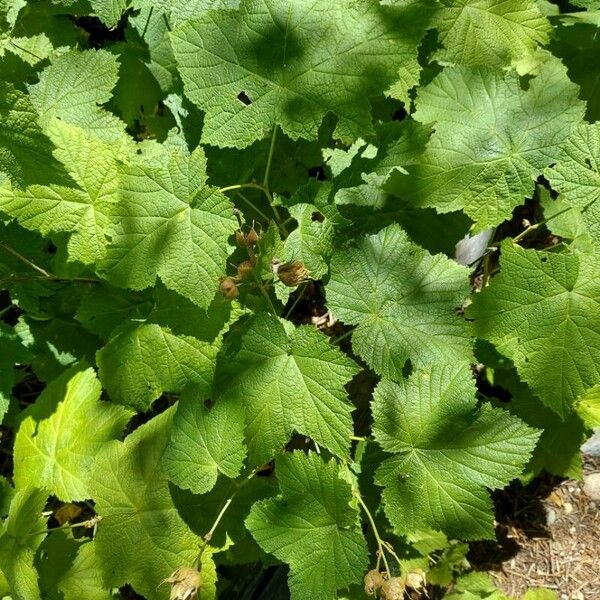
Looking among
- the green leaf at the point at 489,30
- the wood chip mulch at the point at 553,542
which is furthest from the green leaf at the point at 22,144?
the wood chip mulch at the point at 553,542

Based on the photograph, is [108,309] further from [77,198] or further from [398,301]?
[398,301]

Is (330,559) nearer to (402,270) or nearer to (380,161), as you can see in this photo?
(402,270)

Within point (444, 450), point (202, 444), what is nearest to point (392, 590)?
point (444, 450)

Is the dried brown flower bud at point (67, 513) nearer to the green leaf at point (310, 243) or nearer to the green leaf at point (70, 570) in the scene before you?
the green leaf at point (70, 570)

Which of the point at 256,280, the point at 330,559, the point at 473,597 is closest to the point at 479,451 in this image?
the point at 330,559

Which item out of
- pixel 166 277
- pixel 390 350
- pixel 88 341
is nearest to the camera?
pixel 166 277

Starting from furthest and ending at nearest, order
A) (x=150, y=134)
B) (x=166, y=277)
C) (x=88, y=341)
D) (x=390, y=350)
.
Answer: (x=150, y=134)
(x=88, y=341)
(x=390, y=350)
(x=166, y=277)

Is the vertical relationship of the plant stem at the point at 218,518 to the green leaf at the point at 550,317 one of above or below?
below
